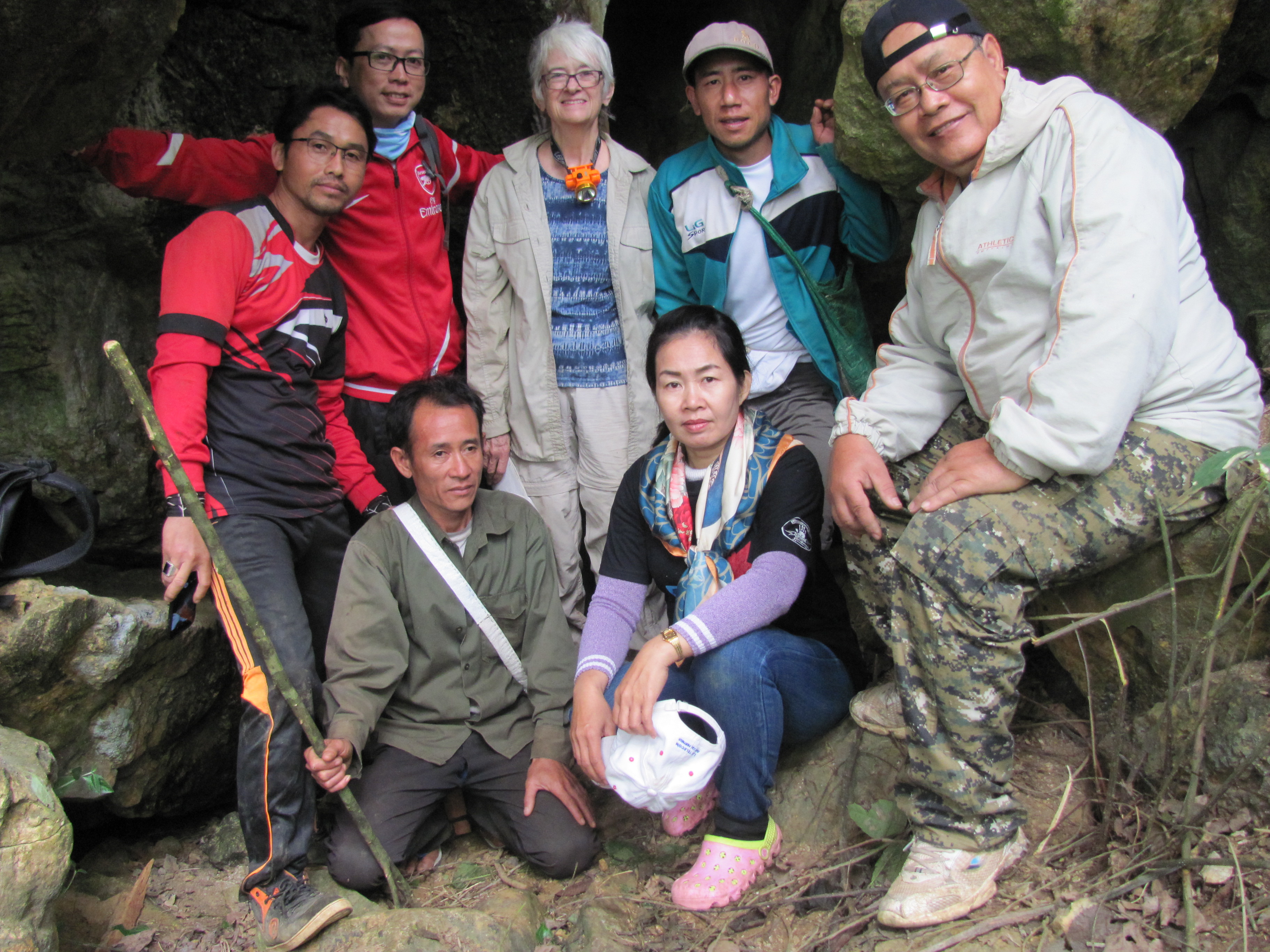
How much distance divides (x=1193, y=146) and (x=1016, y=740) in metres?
2.42

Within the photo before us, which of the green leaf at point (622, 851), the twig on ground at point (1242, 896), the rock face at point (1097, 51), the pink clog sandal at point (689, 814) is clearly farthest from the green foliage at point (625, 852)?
the rock face at point (1097, 51)

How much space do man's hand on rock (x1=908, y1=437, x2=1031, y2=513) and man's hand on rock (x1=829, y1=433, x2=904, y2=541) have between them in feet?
0.78

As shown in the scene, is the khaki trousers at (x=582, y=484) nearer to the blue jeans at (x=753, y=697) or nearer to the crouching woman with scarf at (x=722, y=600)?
the crouching woman with scarf at (x=722, y=600)

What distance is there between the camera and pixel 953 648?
2244 mm

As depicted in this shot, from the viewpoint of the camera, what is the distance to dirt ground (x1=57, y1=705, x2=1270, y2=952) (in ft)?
7.18

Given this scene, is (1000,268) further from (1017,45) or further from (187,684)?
(187,684)

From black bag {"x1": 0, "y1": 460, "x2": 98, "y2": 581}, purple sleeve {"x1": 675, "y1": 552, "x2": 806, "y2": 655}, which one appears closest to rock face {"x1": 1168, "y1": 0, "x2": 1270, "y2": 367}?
purple sleeve {"x1": 675, "y1": 552, "x2": 806, "y2": 655}

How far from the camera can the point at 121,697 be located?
331cm

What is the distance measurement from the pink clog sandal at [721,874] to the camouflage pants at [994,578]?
2.03 ft

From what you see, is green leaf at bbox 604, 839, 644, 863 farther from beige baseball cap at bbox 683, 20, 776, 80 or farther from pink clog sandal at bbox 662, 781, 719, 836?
beige baseball cap at bbox 683, 20, 776, 80

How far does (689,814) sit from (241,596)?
1641 mm

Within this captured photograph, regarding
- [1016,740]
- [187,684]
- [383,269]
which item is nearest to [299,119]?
[383,269]

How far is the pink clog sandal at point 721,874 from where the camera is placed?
2717mm

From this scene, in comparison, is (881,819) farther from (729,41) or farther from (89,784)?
(729,41)
